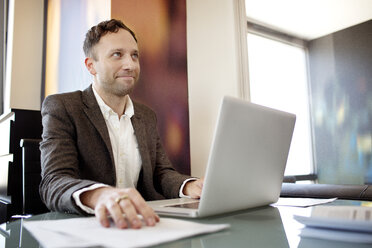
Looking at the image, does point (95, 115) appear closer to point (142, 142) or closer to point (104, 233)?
point (142, 142)

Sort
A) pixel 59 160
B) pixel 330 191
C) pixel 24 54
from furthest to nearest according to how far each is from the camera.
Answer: pixel 24 54 → pixel 330 191 → pixel 59 160

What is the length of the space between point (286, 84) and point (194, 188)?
203 centimetres

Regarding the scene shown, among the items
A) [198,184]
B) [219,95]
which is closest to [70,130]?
[198,184]

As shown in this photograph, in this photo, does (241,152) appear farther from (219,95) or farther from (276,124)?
(219,95)

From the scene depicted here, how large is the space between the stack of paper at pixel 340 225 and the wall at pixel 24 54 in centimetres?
330

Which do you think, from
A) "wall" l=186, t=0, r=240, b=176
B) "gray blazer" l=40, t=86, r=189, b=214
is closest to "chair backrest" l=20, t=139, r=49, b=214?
"gray blazer" l=40, t=86, r=189, b=214

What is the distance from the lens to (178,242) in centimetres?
54

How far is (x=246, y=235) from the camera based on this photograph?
2.01 feet

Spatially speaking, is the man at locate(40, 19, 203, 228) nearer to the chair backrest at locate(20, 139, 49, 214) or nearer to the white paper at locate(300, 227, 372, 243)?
the chair backrest at locate(20, 139, 49, 214)

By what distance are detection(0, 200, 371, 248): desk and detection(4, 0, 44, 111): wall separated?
2.84 m

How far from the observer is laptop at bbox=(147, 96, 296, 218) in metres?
0.75

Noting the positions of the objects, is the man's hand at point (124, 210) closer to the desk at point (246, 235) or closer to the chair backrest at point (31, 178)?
the desk at point (246, 235)

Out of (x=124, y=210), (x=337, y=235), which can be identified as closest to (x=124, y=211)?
(x=124, y=210)

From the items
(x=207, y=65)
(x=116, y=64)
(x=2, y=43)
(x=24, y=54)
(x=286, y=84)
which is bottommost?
(x=116, y=64)
